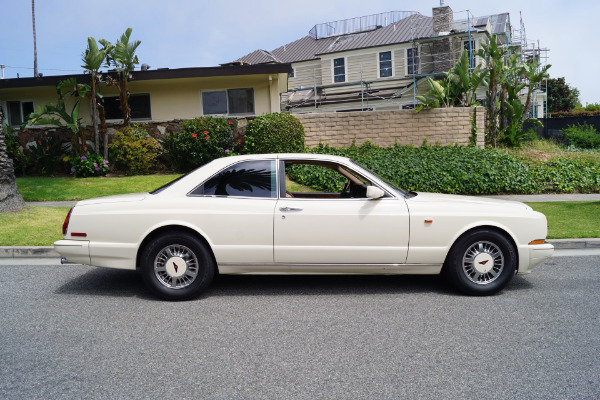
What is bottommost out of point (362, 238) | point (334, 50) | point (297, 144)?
point (362, 238)

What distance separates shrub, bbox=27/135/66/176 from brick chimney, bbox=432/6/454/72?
72.6 feet

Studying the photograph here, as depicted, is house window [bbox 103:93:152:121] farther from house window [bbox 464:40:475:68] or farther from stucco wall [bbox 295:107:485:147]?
house window [bbox 464:40:475:68]

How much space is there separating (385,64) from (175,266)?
30796 mm

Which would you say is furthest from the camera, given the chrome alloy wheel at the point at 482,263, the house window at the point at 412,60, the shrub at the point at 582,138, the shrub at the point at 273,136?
the house window at the point at 412,60

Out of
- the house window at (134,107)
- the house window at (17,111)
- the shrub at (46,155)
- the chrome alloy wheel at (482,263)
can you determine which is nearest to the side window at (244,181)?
the chrome alloy wheel at (482,263)

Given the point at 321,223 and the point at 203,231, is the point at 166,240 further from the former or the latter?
the point at 321,223

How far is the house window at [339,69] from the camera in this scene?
35344 millimetres

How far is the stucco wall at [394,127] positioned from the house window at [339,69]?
1754 centimetres

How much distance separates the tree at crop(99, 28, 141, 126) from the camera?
56.1 feet

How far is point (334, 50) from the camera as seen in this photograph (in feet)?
117

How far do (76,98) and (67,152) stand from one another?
237cm

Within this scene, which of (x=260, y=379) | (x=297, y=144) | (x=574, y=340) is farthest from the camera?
(x=297, y=144)

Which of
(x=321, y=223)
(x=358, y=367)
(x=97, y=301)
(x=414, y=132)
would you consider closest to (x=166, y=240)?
(x=97, y=301)

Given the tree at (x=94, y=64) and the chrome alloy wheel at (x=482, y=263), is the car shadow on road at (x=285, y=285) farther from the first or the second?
the tree at (x=94, y=64)
